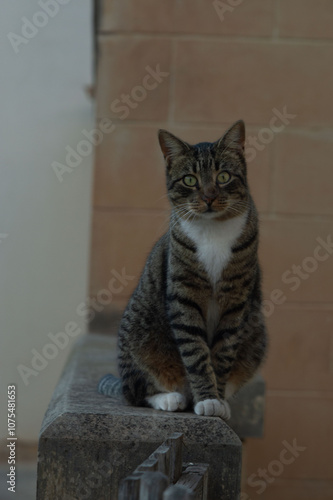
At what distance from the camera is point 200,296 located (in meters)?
1.91

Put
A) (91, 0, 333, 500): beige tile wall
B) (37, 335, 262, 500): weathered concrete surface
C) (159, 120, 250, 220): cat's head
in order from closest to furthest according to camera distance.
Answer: (37, 335, 262, 500): weathered concrete surface
(159, 120, 250, 220): cat's head
(91, 0, 333, 500): beige tile wall

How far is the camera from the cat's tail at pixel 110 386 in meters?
2.09

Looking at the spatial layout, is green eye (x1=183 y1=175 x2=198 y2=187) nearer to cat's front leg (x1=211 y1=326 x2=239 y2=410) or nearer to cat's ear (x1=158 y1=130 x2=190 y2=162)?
cat's ear (x1=158 y1=130 x2=190 y2=162)

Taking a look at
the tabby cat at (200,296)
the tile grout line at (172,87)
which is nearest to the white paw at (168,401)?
the tabby cat at (200,296)

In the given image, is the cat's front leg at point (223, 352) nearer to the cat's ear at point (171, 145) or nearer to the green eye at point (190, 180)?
the green eye at point (190, 180)

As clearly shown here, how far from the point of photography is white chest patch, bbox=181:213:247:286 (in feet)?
6.24

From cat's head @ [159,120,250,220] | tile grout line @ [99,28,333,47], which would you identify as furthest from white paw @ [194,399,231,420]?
tile grout line @ [99,28,333,47]

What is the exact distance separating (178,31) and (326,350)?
1.77 metres

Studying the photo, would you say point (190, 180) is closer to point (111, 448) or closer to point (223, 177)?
point (223, 177)

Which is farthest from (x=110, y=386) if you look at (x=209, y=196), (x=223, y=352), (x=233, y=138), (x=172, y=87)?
(x=172, y=87)

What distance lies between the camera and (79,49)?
390cm

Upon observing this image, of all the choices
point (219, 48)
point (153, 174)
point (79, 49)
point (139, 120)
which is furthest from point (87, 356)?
point (79, 49)

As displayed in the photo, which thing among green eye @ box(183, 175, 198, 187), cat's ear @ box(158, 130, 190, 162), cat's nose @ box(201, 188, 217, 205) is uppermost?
cat's ear @ box(158, 130, 190, 162)

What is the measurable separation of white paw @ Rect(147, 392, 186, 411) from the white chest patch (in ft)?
1.12
